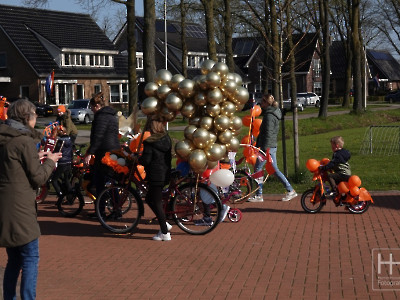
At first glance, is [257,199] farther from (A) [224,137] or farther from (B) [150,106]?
(B) [150,106]

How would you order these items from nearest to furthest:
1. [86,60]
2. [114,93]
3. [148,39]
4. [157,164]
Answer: [157,164] < [148,39] < [86,60] < [114,93]

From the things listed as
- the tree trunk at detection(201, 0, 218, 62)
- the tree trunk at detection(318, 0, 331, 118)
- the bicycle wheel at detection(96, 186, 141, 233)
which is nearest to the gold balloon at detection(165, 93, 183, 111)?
the bicycle wheel at detection(96, 186, 141, 233)

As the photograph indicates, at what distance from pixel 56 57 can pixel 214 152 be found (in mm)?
53574

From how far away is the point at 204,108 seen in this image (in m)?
9.95

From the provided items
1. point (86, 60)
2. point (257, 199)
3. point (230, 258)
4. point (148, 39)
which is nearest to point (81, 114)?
point (86, 60)

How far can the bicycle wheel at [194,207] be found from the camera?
974 centimetres

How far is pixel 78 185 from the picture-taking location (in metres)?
11.5

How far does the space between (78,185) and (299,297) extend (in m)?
5.85

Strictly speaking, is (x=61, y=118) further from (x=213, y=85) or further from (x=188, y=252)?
(x=188, y=252)

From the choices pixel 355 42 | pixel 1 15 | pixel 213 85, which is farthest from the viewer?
pixel 1 15

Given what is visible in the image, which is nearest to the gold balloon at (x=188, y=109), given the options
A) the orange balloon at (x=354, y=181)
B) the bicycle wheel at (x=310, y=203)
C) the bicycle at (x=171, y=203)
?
the bicycle at (x=171, y=203)

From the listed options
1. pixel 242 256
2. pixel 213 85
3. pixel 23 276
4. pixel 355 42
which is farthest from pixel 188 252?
pixel 355 42

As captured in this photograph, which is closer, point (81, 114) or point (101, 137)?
point (101, 137)

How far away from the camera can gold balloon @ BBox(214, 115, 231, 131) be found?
9742 mm
